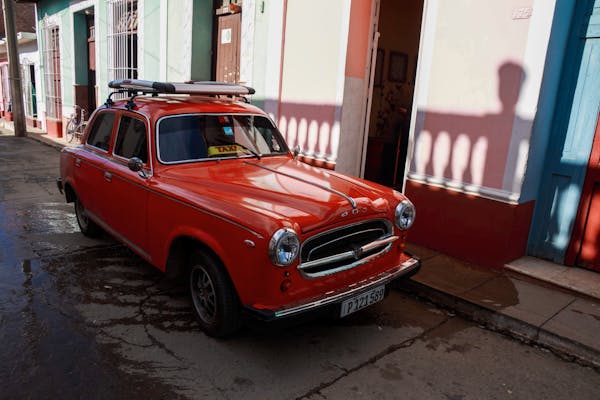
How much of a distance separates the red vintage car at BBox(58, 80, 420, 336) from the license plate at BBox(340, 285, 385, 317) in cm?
1

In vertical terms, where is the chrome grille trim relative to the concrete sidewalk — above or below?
above

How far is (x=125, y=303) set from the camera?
4.05 metres

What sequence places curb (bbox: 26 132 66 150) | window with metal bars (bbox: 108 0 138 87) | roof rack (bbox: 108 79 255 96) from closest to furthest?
roof rack (bbox: 108 79 255 96), window with metal bars (bbox: 108 0 138 87), curb (bbox: 26 132 66 150)

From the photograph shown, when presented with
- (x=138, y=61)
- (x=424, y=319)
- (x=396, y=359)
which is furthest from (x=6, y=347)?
(x=138, y=61)

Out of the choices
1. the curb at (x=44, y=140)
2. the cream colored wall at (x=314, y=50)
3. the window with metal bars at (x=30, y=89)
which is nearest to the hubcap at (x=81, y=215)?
the cream colored wall at (x=314, y=50)

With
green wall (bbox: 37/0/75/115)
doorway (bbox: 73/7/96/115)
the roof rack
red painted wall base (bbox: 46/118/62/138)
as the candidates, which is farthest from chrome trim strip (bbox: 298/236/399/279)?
red painted wall base (bbox: 46/118/62/138)

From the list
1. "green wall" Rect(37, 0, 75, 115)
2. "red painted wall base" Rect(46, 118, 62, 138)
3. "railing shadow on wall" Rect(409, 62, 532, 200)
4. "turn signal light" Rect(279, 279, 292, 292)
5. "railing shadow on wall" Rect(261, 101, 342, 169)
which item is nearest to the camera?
"turn signal light" Rect(279, 279, 292, 292)

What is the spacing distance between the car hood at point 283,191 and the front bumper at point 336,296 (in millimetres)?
488

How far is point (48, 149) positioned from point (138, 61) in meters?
4.41

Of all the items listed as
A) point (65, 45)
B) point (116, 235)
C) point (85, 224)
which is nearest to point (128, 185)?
point (116, 235)

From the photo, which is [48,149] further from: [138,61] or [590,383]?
[590,383]

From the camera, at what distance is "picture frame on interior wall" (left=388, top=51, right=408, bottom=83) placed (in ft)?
25.9

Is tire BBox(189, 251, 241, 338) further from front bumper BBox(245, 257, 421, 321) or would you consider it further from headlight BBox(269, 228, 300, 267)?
headlight BBox(269, 228, 300, 267)

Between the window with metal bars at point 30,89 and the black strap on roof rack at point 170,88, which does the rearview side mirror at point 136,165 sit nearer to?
the black strap on roof rack at point 170,88
